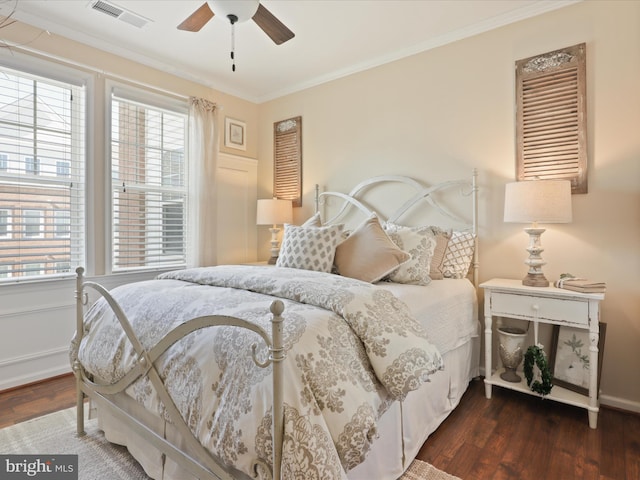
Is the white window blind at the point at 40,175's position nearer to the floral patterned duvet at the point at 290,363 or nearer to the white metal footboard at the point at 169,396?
the white metal footboard at the point at 169,396

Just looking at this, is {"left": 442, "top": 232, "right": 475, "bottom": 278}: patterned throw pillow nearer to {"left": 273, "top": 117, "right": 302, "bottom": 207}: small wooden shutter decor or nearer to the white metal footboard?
{"left": 273, "top": 117, "right": 302, "bottom": 207}: small wooden shutter decor

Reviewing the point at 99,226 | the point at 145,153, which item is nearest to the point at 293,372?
the point at 99,226

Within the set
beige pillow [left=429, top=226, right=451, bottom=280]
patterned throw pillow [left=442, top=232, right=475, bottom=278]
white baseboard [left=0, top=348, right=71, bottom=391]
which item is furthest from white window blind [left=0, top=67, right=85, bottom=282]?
patterned throw pillow [left=442, top=232, right=475, bottom=278]

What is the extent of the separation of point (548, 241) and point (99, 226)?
137 inches

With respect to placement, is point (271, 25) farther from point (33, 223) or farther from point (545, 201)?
point (33, 223)

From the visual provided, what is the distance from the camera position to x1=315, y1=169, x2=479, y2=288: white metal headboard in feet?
9.37

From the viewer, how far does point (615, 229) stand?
2357 millimetres

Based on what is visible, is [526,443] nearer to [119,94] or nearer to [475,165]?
[475,165]

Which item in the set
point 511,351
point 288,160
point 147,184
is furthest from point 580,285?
point 147,184

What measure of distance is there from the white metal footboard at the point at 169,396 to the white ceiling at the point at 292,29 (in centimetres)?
180

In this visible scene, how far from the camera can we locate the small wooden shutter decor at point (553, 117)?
245cm

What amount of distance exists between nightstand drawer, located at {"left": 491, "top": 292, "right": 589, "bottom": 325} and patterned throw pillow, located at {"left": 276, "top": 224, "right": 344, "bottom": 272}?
3.65 ft

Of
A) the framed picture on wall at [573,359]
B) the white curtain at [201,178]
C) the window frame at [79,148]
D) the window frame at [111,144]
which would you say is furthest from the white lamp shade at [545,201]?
the window frame at [79,148]

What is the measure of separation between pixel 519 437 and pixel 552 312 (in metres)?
0.74
